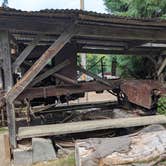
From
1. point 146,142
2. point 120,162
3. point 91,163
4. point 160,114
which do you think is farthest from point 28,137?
point 160,114

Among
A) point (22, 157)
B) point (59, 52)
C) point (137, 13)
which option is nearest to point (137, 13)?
point (137, 13)

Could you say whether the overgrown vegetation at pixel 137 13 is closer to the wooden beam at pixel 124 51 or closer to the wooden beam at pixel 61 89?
the wooden beam at pixel 124 51

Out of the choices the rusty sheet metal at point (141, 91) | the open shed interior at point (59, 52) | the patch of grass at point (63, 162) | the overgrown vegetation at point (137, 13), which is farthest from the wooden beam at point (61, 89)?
the overgrown vegetation at point (137, 13)

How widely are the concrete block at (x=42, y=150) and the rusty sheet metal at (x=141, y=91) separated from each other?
2.20m

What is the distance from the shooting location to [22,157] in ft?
14.4

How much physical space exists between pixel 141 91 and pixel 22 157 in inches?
109

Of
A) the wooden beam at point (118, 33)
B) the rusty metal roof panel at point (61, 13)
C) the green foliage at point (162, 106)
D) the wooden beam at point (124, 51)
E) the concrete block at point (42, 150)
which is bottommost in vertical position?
the concrete block at point (42, 150)

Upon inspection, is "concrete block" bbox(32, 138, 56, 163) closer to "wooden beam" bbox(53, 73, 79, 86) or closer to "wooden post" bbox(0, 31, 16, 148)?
"wooden post" bbox(0, 31, 16, 148)

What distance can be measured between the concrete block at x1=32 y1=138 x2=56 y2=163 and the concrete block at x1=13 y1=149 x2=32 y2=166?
0.29ft

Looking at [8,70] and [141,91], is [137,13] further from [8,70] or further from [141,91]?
[8,70]

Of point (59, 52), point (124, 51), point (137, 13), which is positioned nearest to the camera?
point (59, 52)

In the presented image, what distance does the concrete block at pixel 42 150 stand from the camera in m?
4.39

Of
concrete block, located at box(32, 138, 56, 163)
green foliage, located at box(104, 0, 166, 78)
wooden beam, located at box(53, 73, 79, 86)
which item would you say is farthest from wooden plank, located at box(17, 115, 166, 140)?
green foliage, located at box(104, 0, 166, 78)

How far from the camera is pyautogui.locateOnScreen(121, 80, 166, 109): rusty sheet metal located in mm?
5227
